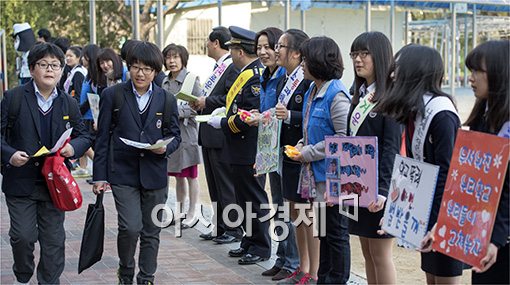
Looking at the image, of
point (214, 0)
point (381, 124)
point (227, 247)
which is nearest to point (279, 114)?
point (381, 124)

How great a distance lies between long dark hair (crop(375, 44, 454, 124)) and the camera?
4.45m

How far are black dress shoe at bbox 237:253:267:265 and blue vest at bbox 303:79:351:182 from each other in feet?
5.75

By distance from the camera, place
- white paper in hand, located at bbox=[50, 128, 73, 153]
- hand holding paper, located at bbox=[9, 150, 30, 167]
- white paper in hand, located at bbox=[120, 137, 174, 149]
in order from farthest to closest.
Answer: white paper in hand, located at bbox=[120, 137, 174, 149] < white paper in hand, located at bbox=[50, 128, 73, 153] < hand holding paper, located at bbox=[9, 150, 30, 167]

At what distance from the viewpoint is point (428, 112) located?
4422 mm

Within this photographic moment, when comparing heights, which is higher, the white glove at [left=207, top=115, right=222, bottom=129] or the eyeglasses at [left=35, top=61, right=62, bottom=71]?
the eyeglasses at [left=35, top=61, right=62, bottom=71]

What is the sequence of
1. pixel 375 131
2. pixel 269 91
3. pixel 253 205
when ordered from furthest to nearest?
1. pixel 253 205
2. pixel 269 91
3. pixel 375 131

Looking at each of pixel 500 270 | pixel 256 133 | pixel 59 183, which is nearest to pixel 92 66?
pixel 256 133

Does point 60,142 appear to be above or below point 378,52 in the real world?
below

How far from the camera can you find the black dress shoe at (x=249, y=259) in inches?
298

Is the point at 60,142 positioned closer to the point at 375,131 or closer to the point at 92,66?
the point at 375,131

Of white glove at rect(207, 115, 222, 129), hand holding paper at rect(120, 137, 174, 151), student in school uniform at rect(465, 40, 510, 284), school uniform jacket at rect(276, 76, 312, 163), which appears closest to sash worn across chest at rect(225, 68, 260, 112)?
white glove at rect(207, 115, 222, 129)

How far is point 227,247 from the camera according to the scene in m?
8.36

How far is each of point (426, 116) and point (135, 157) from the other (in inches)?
106

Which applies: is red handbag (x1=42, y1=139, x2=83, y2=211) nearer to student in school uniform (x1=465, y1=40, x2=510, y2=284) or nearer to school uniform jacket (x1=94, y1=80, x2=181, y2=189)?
school uniform jacket (x1=94, y1=80, x2=181, y2=189)
